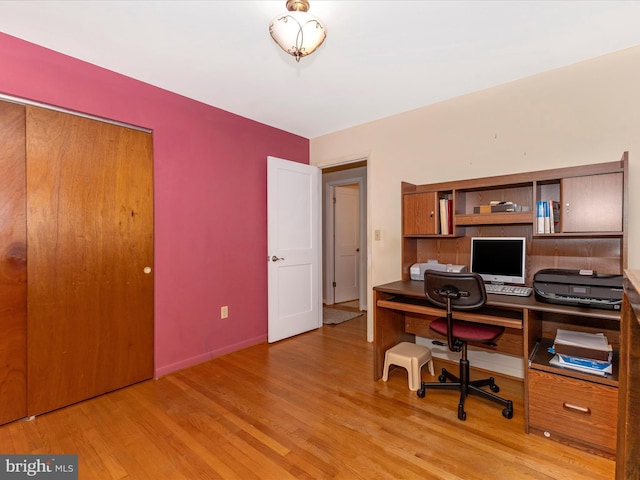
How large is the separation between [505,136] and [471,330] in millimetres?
1583

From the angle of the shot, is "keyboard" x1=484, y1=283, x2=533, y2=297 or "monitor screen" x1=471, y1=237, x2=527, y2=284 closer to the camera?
"keyboard" x1=484, y1=283, x2=533, y2=297

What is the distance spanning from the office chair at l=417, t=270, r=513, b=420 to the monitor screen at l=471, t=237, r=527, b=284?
41 centimetres

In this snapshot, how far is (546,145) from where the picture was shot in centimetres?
236

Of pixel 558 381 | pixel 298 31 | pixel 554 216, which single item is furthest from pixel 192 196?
pixel 558 381

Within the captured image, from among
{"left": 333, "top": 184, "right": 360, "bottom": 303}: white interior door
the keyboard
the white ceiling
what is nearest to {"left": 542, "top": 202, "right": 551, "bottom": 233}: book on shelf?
the keyboard

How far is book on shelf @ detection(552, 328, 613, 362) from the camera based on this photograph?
5.62 feet

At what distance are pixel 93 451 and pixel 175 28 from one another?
2448 mm

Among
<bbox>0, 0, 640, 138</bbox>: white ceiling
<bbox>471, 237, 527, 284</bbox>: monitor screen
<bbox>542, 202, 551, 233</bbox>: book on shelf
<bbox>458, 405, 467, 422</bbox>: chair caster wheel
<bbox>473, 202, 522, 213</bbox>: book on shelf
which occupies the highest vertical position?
<bbox>0, 0, 640, 138</bbox>: white ceiling

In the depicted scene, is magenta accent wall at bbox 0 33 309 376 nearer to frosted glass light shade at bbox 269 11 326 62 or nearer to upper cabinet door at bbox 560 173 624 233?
frosted glass light shade at bbox 269 11 326 62

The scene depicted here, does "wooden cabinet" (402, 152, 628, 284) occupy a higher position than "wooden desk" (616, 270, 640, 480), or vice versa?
"wooden cabinet" (402, 152, 628, 284)

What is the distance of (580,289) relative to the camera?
1827mm

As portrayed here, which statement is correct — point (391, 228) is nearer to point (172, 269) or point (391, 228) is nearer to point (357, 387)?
point (357, 387)

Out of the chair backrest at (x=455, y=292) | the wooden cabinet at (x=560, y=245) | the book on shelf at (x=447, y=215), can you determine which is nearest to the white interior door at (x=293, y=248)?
the wooden cabinet at (x=560, y=245)

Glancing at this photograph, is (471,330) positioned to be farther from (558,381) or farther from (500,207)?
(500,207)
